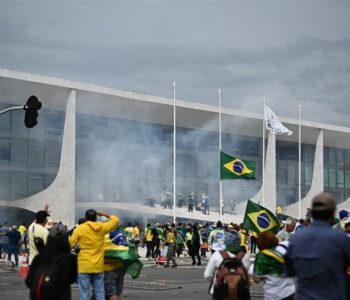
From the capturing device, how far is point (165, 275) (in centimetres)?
2327

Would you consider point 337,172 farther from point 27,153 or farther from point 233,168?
point 233,168

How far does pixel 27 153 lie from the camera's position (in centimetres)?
4969

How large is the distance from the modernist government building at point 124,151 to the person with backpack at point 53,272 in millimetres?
37473

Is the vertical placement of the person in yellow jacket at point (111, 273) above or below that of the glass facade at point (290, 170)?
below

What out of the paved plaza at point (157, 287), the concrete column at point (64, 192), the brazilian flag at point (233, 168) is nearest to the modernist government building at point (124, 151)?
the concrete column at point (64, 192)

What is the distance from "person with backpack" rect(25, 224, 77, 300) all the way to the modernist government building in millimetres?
37473

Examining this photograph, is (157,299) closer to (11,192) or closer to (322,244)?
(322,244)

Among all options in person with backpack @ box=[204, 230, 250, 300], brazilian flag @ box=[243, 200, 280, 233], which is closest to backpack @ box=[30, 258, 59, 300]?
person with backpack @ box=[204, 230, 250, 300]

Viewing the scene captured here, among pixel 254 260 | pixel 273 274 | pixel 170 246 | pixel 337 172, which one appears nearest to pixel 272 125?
pixel 170 246

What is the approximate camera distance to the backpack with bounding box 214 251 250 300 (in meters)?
8.02

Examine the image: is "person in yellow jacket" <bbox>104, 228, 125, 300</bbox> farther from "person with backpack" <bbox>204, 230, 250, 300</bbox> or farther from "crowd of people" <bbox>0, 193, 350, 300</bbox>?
"person with backpack" <bbox>204, 230, 250, 300</bbox>

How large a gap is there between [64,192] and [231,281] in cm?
3939

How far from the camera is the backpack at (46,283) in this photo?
25.6 ft

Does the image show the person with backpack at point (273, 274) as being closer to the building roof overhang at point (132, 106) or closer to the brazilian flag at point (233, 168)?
the brazilian flag at point (233, 168)
